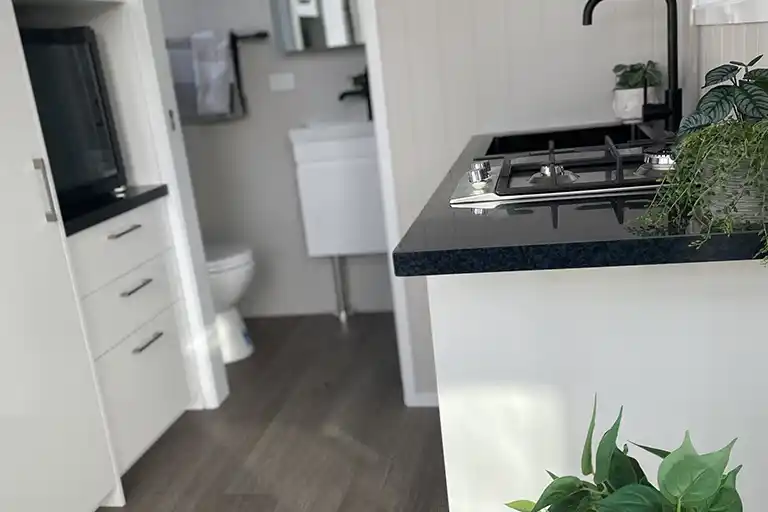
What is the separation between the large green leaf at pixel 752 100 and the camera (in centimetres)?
104

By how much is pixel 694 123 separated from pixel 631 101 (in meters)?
1.23

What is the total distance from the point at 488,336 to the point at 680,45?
1531 millimetres

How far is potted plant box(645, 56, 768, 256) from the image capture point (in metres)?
0.98

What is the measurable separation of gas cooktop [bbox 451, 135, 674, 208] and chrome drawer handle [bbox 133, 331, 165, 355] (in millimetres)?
1435

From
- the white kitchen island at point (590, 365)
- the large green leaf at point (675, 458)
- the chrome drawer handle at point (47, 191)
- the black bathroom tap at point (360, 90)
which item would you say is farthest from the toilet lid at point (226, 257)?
the large green leaf at point (675, 458)

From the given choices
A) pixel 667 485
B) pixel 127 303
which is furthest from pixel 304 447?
pixel 667 485

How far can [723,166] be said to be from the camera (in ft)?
3.25

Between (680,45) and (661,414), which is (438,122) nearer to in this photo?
(680,45)

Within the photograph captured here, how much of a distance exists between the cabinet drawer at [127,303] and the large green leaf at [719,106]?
1.86 meters

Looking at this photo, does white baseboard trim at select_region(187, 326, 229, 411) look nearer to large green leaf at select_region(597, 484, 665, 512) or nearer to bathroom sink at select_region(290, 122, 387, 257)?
bathroom sink at select_region(290, 122, 387, 257)

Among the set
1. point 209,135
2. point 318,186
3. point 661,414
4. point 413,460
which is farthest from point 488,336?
point 209,135

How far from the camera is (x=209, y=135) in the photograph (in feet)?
12.5

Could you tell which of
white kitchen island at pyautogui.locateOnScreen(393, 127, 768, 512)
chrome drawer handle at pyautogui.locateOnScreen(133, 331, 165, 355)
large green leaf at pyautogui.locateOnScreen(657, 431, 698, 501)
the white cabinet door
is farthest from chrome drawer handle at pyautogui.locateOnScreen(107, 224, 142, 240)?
large green leaf at pyautogui.locateOnScreen(657, 431, 698, 501)

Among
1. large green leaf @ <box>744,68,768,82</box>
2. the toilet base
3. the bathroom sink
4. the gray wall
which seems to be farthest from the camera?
the gray wall
